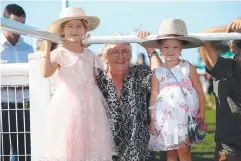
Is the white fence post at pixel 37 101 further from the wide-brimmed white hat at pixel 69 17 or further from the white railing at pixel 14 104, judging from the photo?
the wide-brimmed white hat at pixel 69 17

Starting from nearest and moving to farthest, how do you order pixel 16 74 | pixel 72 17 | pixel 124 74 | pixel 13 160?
pixel 72 17 → pixel 124 74 → pixel 16 74 → pixel 13 160

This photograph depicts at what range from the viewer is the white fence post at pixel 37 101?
3.29 meters

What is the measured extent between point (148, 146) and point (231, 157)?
0.60 m

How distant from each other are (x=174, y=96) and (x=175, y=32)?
43cm

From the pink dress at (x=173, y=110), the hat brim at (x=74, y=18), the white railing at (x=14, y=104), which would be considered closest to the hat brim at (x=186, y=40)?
the pink dress at (x=173, y=110)

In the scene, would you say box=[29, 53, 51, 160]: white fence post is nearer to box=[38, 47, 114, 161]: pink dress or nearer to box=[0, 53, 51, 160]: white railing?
box=[0, 53, 51, 160]: white railing

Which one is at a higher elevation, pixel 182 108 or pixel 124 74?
pixel 124 74

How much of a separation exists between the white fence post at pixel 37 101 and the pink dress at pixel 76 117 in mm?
222

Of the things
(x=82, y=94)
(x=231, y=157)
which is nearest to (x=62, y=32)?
(x=82, y=94)

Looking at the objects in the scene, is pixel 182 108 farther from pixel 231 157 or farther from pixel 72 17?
pixel 72 17

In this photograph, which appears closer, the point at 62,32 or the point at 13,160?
the point at 62,32

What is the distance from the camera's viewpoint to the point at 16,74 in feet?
11.7

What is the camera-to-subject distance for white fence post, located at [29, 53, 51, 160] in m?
3.29

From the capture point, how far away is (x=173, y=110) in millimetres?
3029
